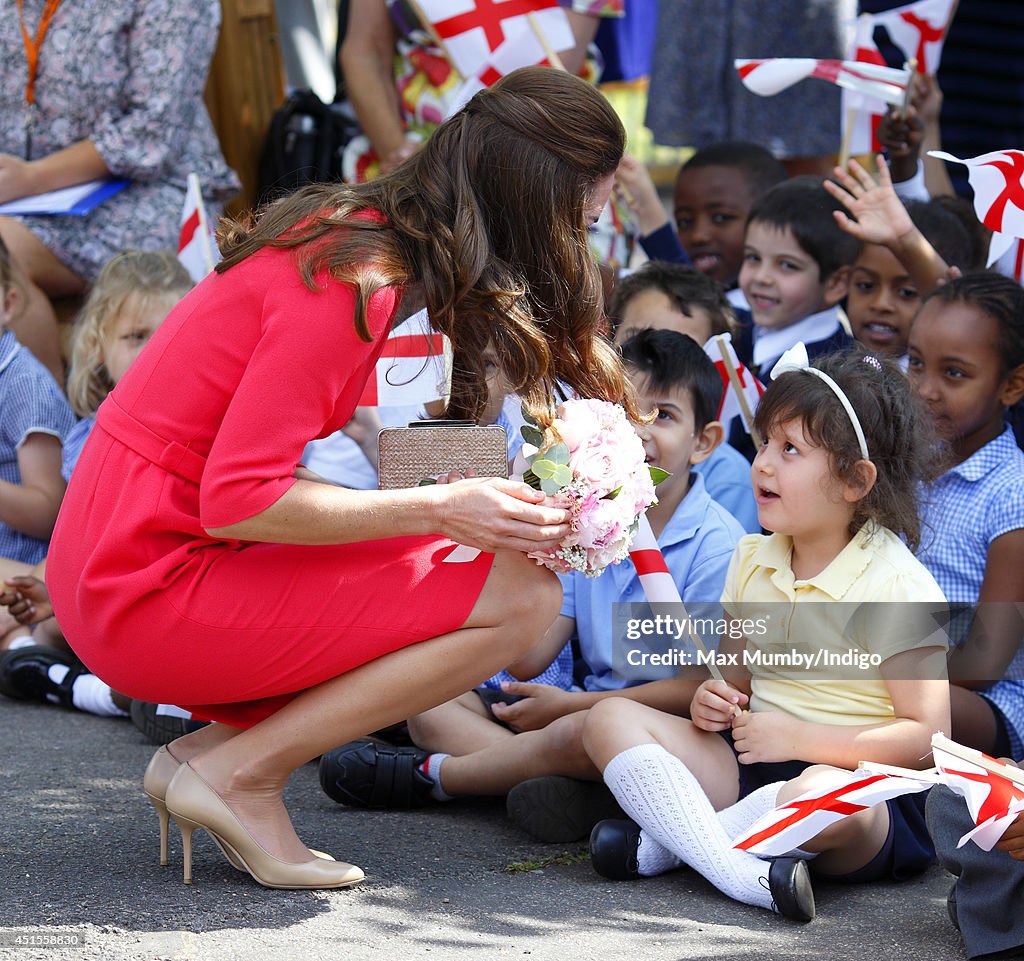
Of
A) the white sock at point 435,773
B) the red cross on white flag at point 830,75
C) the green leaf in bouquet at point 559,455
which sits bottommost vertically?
the white sock at point 435,773

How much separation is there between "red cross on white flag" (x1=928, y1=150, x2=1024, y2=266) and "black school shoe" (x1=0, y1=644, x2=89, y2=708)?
2452mm

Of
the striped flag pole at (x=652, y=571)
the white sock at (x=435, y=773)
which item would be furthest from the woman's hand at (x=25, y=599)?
the striped flag pole at (x=652, y=571)

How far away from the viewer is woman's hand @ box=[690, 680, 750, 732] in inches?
107

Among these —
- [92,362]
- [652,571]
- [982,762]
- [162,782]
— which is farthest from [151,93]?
[982,762]

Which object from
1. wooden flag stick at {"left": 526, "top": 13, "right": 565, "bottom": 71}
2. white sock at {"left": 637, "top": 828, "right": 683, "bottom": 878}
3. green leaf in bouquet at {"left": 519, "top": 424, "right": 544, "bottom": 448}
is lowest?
white sock at {"left": 637, "top": 828, "right": 683, "bottom": 878}

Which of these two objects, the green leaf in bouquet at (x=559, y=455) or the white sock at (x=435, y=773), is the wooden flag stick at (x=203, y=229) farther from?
the green leaf in bouquet at (x=559, y=455)

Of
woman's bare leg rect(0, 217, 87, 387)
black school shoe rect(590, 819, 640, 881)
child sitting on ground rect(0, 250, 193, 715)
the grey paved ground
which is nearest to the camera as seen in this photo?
the grey paved ground

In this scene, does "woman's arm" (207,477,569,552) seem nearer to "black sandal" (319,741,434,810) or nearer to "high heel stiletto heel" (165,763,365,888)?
"high heel stiletto heel" (165,763,365,888)

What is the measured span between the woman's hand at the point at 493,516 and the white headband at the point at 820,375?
2.33 feet

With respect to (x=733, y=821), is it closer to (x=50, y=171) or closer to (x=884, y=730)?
(x=884, y=730)

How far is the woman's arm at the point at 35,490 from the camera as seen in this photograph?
13.8ft

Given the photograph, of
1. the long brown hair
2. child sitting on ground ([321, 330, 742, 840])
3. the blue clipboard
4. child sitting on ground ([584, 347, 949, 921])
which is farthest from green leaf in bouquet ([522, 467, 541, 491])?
the blue clipboard

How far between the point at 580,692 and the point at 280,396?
3.75 ft

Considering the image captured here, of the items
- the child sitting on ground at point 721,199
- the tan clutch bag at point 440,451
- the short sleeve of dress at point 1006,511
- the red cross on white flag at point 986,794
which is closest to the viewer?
the red cross on white flag at point 986,794
